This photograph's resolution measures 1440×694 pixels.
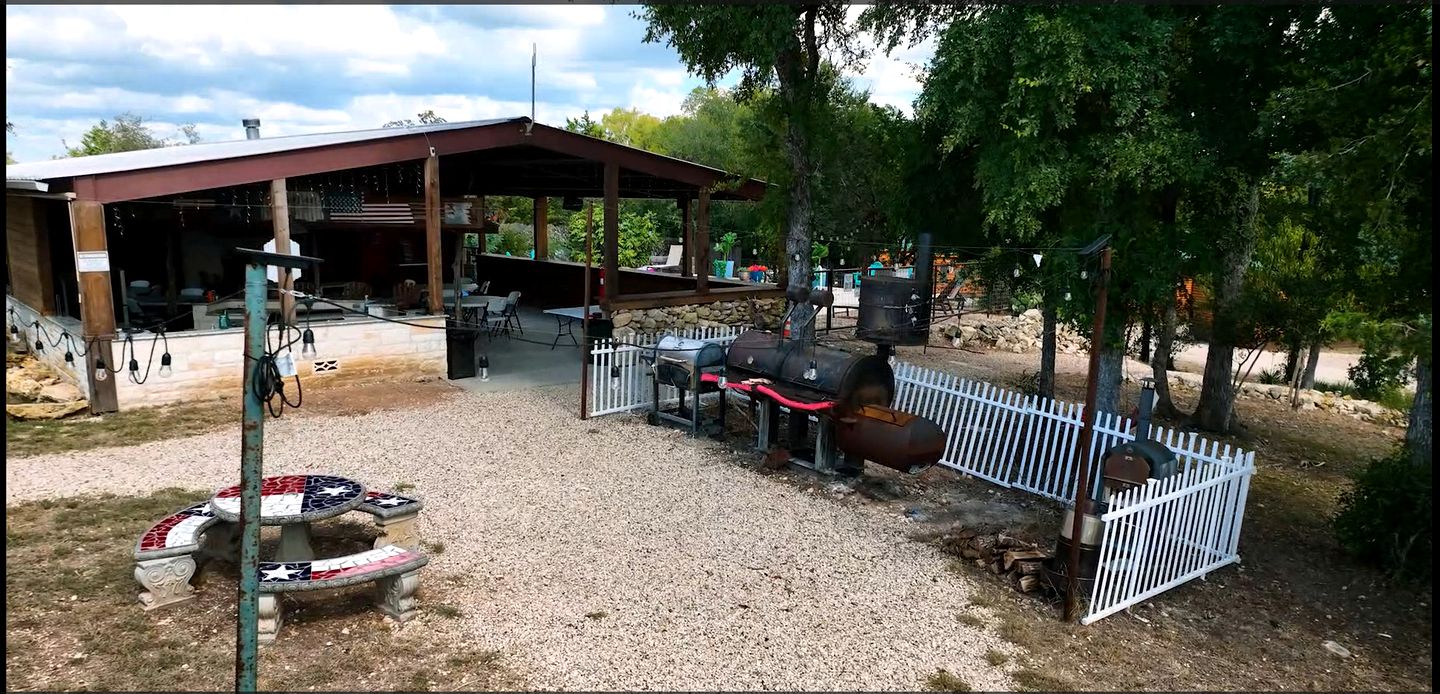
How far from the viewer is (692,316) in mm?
16156

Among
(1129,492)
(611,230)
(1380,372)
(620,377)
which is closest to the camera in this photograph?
(1129,492)

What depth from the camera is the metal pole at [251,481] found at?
4062 mm

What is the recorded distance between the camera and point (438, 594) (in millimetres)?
6129

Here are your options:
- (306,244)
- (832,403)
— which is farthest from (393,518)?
(306,244)

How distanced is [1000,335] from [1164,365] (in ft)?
24.9

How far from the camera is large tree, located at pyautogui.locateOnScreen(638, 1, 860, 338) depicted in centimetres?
1197

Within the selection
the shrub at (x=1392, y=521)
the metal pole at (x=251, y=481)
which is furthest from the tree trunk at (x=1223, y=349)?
the metal pole at (x=251, y=481)

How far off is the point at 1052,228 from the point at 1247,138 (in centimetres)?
217

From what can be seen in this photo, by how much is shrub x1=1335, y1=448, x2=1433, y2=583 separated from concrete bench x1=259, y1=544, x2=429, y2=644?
7561mm

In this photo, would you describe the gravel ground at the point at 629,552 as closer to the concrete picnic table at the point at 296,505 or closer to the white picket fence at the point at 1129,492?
the concrete picnic table at the point at 296,505

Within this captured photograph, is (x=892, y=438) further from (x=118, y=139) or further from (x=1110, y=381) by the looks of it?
(x=118, y=139)

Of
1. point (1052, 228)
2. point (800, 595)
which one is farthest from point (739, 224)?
point (800, 595)

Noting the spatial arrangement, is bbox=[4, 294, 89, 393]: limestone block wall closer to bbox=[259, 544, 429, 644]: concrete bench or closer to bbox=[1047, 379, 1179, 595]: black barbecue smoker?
bbox=[259, 544, 429, 644]: concrete bench

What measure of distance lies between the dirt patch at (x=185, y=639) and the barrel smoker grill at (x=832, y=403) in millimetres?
4045
